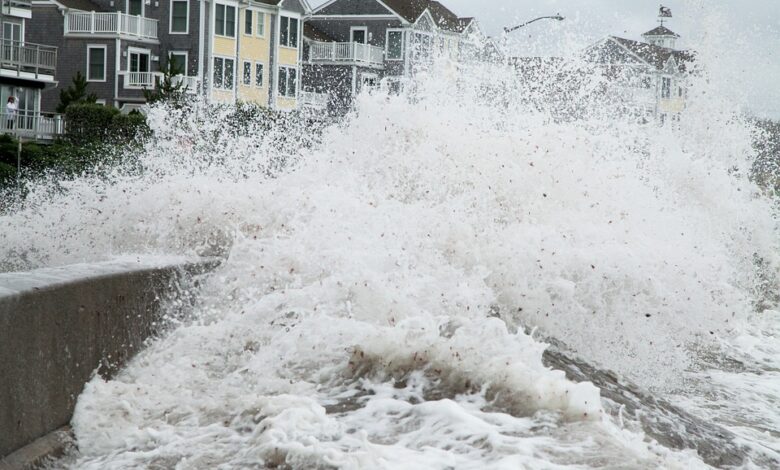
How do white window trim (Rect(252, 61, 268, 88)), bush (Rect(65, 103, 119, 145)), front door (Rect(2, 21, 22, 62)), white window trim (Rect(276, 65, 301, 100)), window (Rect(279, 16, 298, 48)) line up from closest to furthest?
bush (Rect(65, 103, 119, 145))
front door (Rect(2, 21, 22, 62))
white window trim (Rect(252, 61, 268, 88))
white window trim (Rect(276, 65, 301, 100))
window (Rect(279, 16, 298, 48))

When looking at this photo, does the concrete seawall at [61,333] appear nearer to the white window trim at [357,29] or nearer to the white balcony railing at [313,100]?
the white balcony railing at [313,100]

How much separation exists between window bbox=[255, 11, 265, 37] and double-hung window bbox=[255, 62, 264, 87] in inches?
59.0

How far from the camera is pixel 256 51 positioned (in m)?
51.4

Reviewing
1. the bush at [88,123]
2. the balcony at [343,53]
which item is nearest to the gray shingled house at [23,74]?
the bush at [88,123]

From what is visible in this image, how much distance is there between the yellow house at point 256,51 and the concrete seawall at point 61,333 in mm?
42504

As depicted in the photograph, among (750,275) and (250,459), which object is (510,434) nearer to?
(250,459)

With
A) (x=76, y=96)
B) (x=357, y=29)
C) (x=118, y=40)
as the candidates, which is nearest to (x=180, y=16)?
(x=118, y=40)

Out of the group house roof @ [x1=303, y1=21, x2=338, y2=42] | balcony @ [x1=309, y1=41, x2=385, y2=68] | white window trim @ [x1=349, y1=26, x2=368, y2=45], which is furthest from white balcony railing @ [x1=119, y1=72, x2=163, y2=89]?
white window trim @ [x1=349, y1=26, x2=368, y2=45]

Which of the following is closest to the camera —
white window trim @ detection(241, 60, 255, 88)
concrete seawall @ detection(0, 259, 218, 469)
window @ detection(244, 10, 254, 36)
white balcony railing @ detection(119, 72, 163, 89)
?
concrete seawall @ detection(0, 259, 218, 469)

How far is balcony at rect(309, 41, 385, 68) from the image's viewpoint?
57844 mm

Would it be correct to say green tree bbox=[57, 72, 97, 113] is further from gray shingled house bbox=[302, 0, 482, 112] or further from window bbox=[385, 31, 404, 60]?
window bbox=[385, 31, 404, 60]

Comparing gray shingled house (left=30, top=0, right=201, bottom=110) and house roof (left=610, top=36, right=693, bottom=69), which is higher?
house roof (left=610, top=36, right=693, bottom=69)

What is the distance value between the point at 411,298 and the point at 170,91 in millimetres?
37366

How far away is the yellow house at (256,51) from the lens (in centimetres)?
4916
